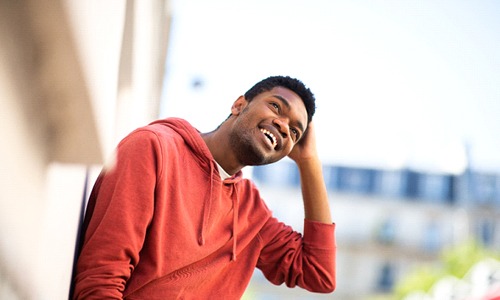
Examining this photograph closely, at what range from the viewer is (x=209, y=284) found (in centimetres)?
159

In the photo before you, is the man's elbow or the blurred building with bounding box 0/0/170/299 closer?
the blurred building with bounding box 0/0/170/299

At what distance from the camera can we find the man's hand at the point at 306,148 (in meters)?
1.83

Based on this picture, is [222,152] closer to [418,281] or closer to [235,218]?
[235,218]

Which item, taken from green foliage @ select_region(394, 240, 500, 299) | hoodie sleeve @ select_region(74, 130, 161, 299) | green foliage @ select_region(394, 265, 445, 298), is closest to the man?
hoodie sleeve @ select_region(74, 130, 161, 299)

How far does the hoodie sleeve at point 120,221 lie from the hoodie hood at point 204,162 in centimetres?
16

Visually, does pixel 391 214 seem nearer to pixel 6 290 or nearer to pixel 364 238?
pixel 364 238

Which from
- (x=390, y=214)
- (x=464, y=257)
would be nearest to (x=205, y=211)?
(x=464, y=257)

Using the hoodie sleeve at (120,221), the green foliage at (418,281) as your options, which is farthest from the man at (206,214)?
the green foliage at (418,281)

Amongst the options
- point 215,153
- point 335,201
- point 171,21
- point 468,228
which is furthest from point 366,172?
point 215,153

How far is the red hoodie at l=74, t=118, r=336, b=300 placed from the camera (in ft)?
4.34

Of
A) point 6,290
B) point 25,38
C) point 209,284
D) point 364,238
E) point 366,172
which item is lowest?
point 364,238

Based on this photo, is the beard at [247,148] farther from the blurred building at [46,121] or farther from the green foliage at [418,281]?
the green foliage at [418,281]

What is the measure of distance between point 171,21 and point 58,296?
13.0 ft

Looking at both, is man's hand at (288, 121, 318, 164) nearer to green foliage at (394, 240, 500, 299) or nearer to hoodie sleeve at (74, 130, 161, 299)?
hoodie sleeve at (74, 130, 161, 299)
